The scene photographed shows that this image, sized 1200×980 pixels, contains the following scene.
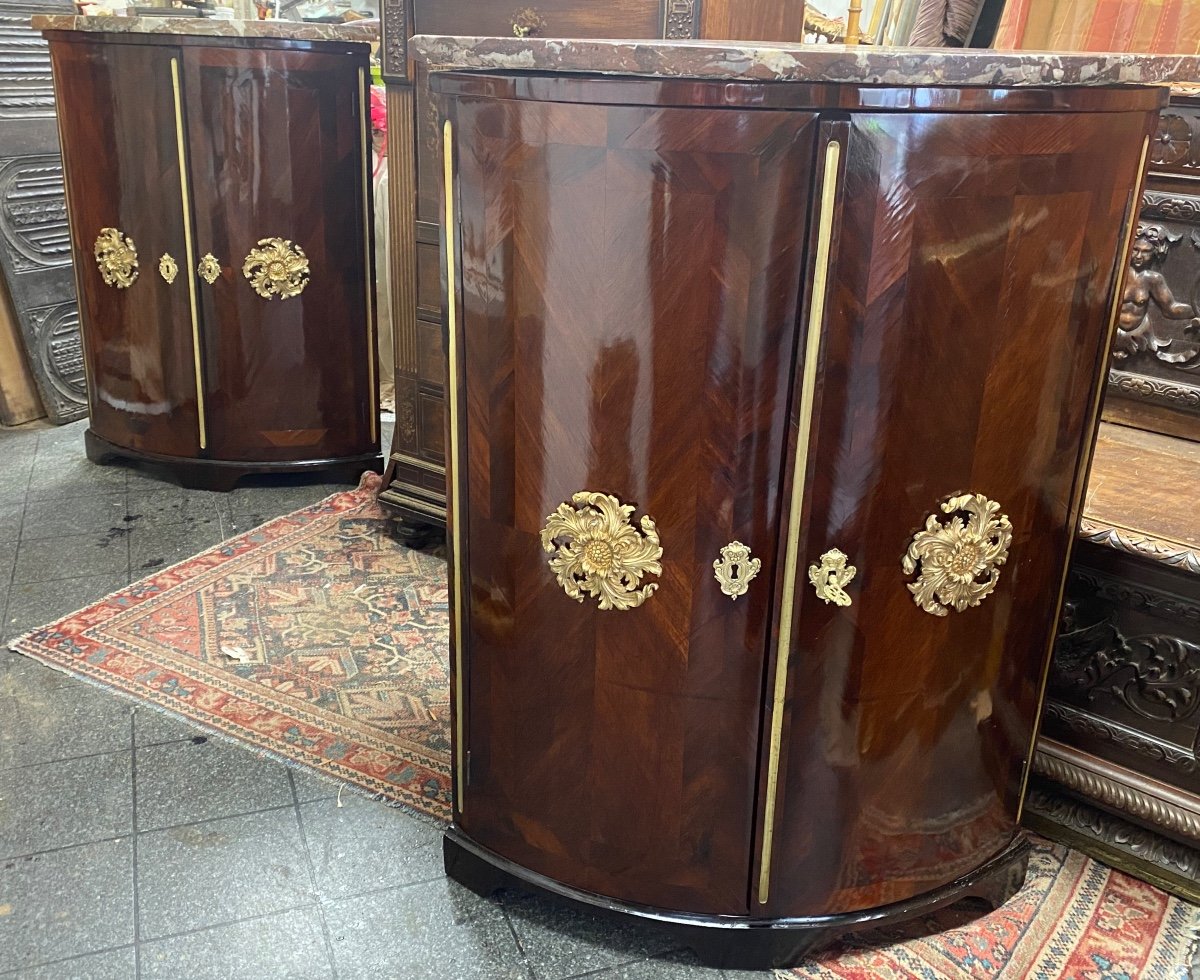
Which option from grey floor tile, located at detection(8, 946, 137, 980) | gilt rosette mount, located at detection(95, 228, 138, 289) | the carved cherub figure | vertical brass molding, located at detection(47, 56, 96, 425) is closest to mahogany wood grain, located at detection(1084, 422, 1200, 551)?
the carved cherub figure

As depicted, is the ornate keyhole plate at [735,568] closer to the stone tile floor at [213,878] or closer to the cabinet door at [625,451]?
the cabinet door at [625,451]

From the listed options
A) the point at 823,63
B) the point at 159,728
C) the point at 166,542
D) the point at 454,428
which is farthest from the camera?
the point at 166,542

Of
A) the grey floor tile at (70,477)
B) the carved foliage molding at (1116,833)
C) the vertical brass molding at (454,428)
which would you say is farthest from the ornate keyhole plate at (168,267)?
the carved foliage molding at (1116,833)

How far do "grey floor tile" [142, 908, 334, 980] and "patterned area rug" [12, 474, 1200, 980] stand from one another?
29 cm

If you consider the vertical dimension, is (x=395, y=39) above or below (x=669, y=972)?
above

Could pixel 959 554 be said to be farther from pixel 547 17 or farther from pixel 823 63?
pixel 547 17

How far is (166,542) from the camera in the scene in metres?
2.61

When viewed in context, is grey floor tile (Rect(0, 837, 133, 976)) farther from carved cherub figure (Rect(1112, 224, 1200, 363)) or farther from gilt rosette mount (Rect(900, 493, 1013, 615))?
carved cherub figure (Rect(1112, 224, 1200, 363))

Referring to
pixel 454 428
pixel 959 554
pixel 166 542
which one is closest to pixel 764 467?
pixel 959 554

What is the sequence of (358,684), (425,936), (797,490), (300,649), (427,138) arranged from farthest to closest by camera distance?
(427,138) < (300,649) < (358,684) < (425,936) < (797,490)

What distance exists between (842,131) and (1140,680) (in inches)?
38.7

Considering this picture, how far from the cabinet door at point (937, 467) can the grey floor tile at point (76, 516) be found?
198cm

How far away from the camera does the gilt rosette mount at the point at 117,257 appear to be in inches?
109

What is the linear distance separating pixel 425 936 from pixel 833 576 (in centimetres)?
72
